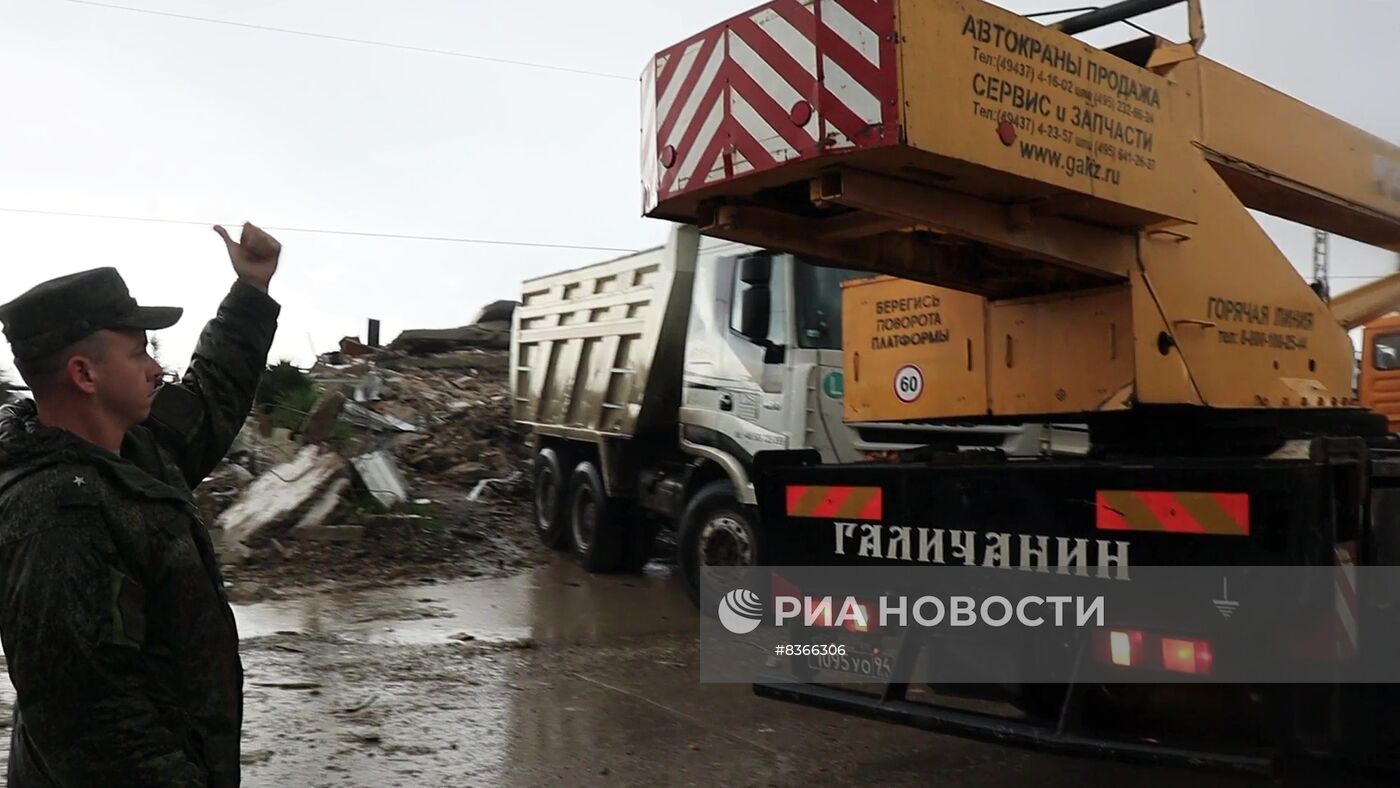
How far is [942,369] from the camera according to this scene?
4.84 m

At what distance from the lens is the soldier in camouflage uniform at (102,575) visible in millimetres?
1791

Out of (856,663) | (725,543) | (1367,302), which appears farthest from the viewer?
(725,543)

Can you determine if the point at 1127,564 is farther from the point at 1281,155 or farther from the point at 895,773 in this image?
the point at 1281,155

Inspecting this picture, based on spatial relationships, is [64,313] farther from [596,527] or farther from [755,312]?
[596,527]

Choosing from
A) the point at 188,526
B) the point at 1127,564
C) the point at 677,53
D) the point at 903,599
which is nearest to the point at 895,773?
the point at 903,599

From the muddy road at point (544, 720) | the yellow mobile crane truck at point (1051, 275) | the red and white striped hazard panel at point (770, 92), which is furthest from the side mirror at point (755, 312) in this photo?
the red and white striped hazard panel at point (770, 92)

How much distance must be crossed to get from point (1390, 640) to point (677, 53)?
3007 mm

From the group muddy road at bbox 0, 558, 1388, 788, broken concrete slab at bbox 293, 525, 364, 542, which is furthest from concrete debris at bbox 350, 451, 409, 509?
muddy road at bbox 0, 558, 1388, 788

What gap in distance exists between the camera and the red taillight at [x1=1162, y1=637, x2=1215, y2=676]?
3.40m

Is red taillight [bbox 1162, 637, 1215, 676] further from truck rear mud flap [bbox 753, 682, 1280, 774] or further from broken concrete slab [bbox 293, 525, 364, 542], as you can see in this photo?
broken concrete slab [bbox 293, 525, 364, 542]

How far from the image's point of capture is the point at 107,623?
1.81 meters

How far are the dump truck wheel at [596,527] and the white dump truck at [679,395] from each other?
0.04 feet

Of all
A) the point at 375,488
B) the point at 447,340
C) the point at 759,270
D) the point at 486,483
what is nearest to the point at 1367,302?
the point at 759,270

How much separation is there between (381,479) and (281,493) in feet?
3.88
